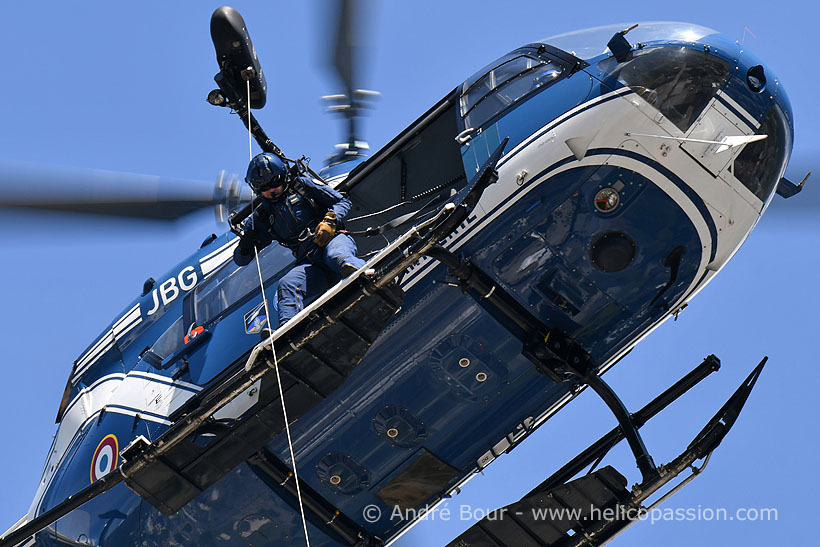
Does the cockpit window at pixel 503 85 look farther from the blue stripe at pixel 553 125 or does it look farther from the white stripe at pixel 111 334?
the white stripe at pixel 111 334

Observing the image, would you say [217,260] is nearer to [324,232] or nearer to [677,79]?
[324,232]

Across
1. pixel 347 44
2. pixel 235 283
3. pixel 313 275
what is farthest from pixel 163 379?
pixel 347 44

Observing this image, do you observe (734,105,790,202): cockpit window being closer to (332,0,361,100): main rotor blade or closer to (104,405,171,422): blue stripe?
(332,0,361,100): main rotor blade

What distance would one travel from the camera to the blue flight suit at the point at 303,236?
10766 millimetres

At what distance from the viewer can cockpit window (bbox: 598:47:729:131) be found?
10086 mm

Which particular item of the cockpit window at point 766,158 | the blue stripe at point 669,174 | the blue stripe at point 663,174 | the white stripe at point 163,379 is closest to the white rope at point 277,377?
the white stripe at point 163,379

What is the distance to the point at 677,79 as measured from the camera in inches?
398

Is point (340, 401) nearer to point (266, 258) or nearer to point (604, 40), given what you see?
point (266, 258)

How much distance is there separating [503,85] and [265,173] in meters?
2.18

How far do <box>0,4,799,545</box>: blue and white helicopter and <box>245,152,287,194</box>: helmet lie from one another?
0.22 metres

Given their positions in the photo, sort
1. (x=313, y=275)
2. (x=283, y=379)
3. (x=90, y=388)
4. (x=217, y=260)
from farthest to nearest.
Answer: (x=90, y=388)
(x=217, y=260)
(x=313, y=275)
(x=283, y=379)

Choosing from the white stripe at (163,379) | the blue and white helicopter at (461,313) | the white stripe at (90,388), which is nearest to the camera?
the blue and white helicopter at (461,313)

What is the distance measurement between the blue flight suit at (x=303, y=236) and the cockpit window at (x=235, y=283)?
621 mm

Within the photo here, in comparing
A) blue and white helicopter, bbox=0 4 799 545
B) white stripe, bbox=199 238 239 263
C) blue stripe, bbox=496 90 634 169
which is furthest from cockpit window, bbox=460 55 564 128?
white stripe, bbox=199 238 239 263
